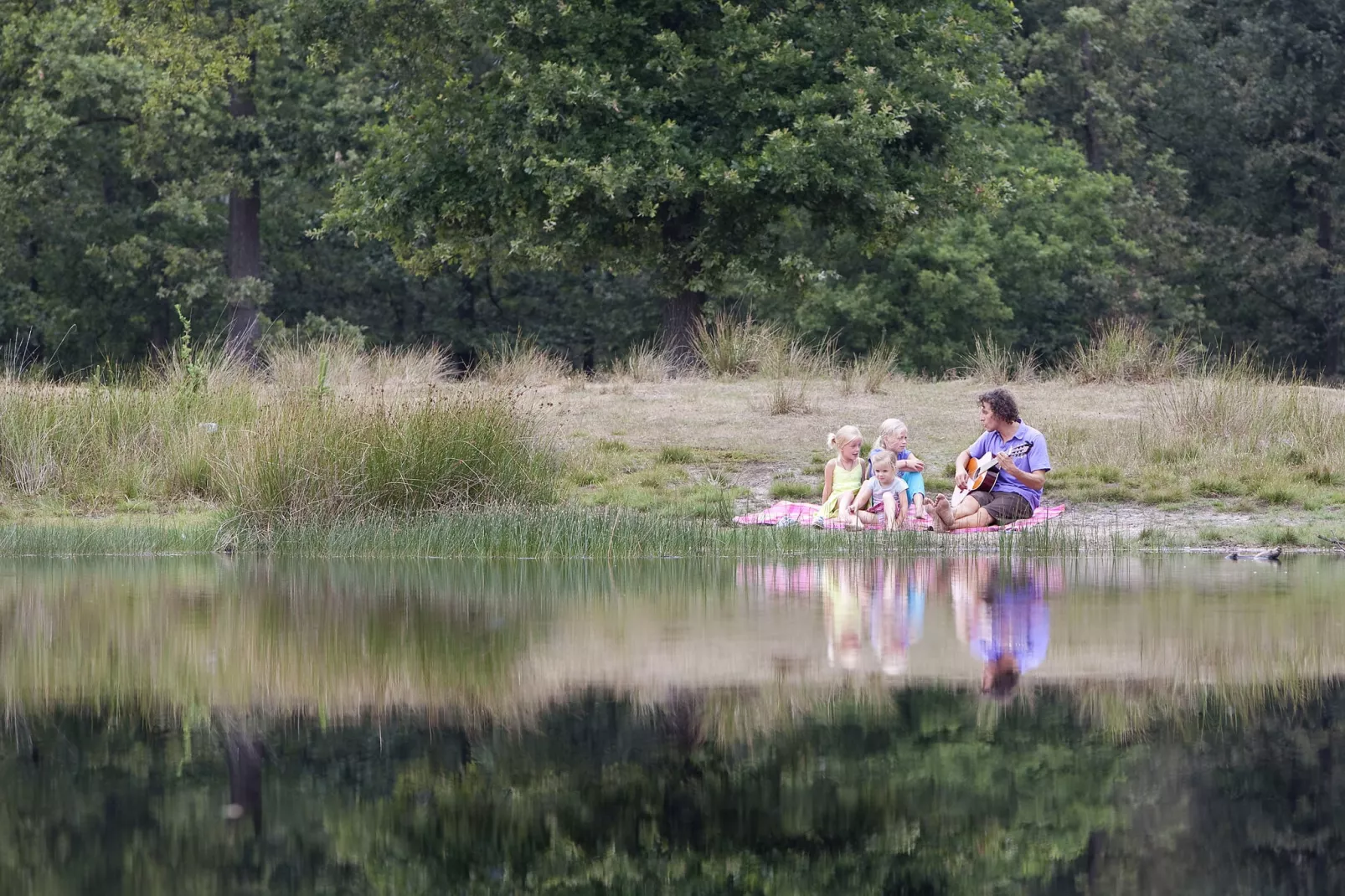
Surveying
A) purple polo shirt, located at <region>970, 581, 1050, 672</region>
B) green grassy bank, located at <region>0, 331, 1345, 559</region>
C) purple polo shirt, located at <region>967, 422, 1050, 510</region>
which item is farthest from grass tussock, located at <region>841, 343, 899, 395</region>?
purple polo shirt, located at <region>970, 581, 1050, 672</region>

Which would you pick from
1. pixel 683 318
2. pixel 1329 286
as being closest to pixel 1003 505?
pixel 683 318

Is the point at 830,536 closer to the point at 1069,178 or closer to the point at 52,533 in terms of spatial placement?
the point at 52,533

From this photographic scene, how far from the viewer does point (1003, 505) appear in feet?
45.6

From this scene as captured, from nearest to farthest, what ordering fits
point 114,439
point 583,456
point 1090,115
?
1. point 114,439
2. point 583,456
3. point 1090,115

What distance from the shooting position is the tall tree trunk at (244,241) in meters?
38.5

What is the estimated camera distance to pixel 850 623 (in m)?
8.55

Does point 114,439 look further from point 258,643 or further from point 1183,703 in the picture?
point 1183,703

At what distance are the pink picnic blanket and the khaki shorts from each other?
0.23 ft

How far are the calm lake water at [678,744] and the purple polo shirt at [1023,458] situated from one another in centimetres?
417

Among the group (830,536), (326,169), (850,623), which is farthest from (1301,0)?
(850,623)

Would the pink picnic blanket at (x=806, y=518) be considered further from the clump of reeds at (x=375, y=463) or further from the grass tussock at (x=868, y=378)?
the grass tussock at (x=868, y=378)

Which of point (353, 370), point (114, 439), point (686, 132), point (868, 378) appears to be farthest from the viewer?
point (686, 132)

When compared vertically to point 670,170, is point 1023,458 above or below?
below

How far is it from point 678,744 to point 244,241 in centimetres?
3558
